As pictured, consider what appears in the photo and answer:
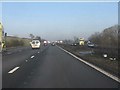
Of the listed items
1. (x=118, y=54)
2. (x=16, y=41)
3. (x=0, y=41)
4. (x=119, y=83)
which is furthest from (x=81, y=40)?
(x=119, y=83)

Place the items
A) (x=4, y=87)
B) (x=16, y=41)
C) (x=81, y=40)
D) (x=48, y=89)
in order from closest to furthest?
(x=48, y=89) → (x=4, y=87) → (x=16, y=41) → (x=81, y=40)

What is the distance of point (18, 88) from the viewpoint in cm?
1033

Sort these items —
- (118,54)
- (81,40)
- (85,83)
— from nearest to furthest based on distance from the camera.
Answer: (85,83) < (118,54) < (81,40)

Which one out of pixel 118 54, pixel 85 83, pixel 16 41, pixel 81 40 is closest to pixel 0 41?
pixel 118 54

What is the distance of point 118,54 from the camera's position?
27766 millimetres

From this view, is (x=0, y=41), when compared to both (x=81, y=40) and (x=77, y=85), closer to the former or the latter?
(x=77, y=85)

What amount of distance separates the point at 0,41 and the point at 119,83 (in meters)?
31.4

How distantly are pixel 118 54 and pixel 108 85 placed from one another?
16983 mm

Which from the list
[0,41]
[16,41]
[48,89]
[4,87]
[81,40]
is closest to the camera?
[48,89]

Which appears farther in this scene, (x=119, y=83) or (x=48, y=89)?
(x=119, y=83)

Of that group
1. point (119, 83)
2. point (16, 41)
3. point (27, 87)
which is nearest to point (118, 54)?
point (119, 83)

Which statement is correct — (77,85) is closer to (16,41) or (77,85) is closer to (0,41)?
(0,41)

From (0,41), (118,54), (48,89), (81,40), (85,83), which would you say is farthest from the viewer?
(81,40)

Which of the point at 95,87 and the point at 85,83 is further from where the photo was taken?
the point at 85,83
